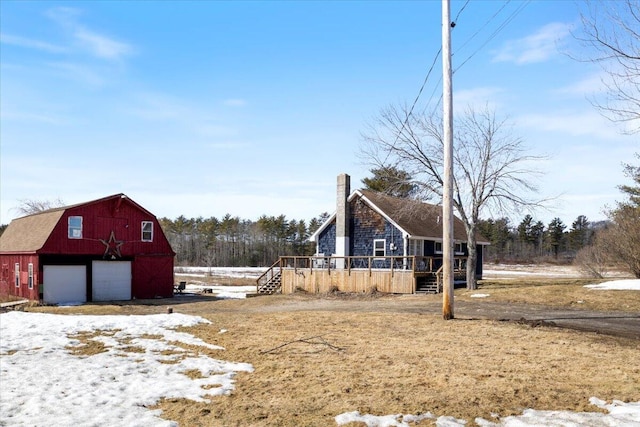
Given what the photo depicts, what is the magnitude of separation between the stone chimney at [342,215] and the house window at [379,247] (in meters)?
1.73

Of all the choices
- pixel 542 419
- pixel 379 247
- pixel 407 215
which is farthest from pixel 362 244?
pixel 542 419

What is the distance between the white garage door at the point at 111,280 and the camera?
1237 inches

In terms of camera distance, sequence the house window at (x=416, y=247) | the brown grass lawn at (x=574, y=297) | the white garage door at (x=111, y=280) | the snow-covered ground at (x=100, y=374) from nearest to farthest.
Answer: the snow-covered ground at (x=100, y=374) → the brown grass lawn at (x=574, y=297) → the house window at (x=416, y=247) → the white garage door at (x=111, y=280)

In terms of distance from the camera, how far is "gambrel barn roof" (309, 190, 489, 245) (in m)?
29.0

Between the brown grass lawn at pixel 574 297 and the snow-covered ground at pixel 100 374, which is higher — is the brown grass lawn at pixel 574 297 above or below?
above

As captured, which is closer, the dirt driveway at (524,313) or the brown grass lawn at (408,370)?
the brown grass lawn at (408,370)

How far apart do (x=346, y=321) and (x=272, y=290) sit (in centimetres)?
1718

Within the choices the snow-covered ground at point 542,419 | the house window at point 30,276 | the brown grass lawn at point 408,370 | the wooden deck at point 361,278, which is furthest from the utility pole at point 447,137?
the house window at point 30,276

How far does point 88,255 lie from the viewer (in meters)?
31.2

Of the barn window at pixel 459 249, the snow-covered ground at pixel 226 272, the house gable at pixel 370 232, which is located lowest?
the snow-covered ground at pixel 226 272

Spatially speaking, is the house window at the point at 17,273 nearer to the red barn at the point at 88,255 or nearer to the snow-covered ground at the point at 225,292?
the red barn at the point at 88,255

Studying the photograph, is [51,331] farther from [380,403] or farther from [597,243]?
[597,243]

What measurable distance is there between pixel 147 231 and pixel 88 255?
440 cm

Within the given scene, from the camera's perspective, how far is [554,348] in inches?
376
